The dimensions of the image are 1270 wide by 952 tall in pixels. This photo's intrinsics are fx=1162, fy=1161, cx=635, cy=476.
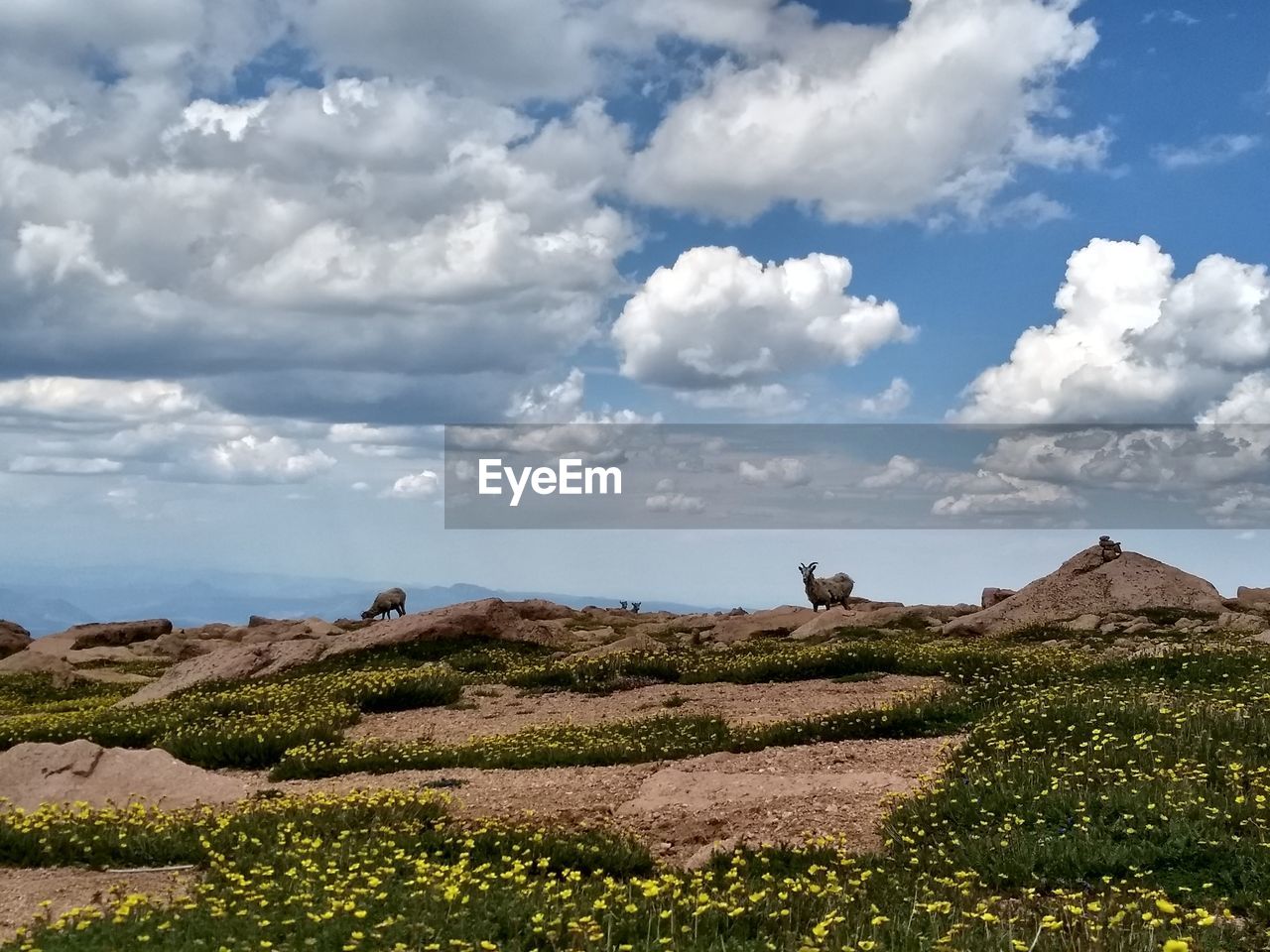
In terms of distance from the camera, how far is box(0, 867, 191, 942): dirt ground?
936 cm

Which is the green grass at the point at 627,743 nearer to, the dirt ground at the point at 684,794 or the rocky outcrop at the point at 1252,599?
the dirt ground at the point at 684,794

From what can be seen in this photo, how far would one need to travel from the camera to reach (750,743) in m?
16.9

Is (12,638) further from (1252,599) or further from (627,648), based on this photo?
(1252,599)

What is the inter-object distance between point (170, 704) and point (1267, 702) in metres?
20.6

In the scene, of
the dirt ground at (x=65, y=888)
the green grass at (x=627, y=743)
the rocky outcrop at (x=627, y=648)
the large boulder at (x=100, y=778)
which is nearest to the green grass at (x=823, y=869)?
the dirt ground at (x=65, y=888)

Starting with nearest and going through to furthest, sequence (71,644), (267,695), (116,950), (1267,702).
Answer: (116,950) → (1267,702) → (267,695) → (71,644)

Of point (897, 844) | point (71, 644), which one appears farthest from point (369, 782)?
point (71, 644)

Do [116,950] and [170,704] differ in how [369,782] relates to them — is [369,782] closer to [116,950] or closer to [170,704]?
[116,950]

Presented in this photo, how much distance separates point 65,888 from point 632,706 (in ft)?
44.2

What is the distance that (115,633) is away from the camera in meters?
55.3

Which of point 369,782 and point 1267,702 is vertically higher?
point 1267,702

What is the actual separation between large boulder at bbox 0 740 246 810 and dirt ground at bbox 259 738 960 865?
1661mm

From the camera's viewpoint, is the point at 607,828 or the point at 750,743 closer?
the point at 607,828

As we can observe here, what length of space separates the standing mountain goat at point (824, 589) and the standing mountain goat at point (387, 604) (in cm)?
2316
